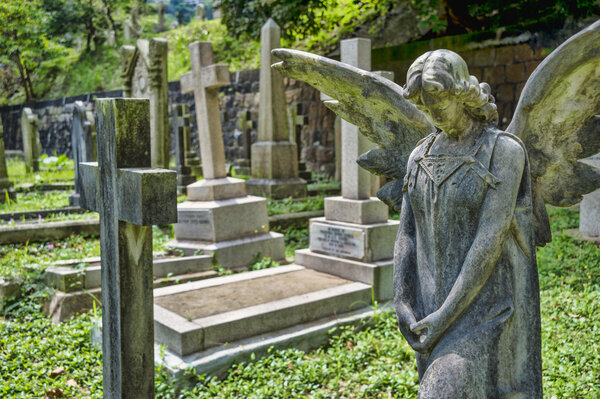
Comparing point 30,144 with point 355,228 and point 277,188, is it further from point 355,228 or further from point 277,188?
point 355,228

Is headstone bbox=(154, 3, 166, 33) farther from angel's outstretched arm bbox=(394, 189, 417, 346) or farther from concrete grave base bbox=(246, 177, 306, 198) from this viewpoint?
angel's outstretched arm bbox=(394, 189, 417, 346)

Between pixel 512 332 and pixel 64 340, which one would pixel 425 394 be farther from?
pixel 64 340

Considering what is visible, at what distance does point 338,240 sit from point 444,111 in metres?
3.56

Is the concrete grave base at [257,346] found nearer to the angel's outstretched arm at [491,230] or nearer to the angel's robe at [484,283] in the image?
the angel's robe at [484,283]

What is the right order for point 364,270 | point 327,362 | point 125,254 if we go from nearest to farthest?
point 125,254, point 327,362, point 364,270

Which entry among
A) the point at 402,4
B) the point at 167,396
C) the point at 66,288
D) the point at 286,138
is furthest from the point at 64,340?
the point at 402,4

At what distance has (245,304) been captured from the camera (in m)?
4.41

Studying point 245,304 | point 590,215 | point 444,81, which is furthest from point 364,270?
point 444,81

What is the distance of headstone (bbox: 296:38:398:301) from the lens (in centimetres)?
511

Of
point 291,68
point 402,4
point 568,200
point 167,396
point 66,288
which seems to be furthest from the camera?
point 402,4

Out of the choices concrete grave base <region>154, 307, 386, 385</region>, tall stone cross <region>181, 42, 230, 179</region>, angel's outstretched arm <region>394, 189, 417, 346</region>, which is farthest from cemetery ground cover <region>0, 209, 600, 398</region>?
tall stone cross <region>181, 42, 230, 179</region>

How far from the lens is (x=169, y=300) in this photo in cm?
457

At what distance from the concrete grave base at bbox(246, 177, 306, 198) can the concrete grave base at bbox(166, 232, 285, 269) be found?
7.87 ft

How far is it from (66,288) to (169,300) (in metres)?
1.01
